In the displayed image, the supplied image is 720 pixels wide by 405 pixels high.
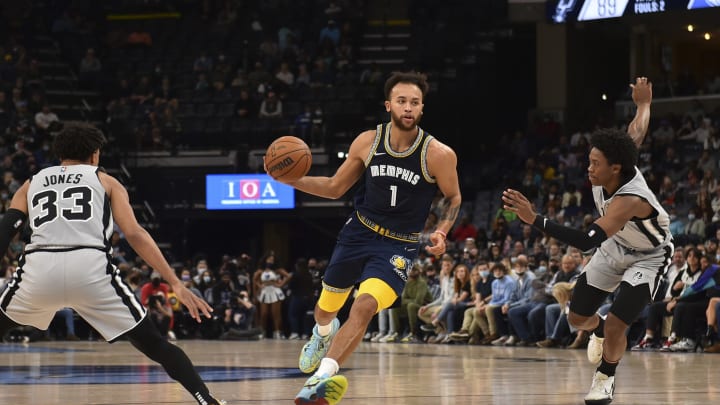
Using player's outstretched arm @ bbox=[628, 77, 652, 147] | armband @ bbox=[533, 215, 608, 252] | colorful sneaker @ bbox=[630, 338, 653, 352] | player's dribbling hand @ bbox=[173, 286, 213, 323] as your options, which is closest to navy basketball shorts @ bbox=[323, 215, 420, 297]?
armband @ bbox=[533, 215, 608, 252]

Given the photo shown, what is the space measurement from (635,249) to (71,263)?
147 inches

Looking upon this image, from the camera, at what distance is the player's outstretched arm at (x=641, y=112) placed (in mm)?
8391

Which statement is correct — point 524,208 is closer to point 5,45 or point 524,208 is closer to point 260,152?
point 260,152

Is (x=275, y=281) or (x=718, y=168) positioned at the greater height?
(x=718, y=168)

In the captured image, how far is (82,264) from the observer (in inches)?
248

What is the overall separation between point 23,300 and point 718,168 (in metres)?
15.7

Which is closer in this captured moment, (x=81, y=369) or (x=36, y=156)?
(x=81, y=369)

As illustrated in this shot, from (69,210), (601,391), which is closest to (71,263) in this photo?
(69,210)

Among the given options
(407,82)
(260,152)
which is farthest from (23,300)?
(260,152)

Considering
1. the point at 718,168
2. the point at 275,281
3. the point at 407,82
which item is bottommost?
the point at 275,281

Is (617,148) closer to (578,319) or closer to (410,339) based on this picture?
(578,319)

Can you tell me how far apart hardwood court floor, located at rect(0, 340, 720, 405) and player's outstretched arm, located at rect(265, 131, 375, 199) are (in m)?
1.44

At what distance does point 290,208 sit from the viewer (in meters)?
23.0

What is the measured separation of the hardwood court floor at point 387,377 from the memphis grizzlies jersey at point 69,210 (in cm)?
198
